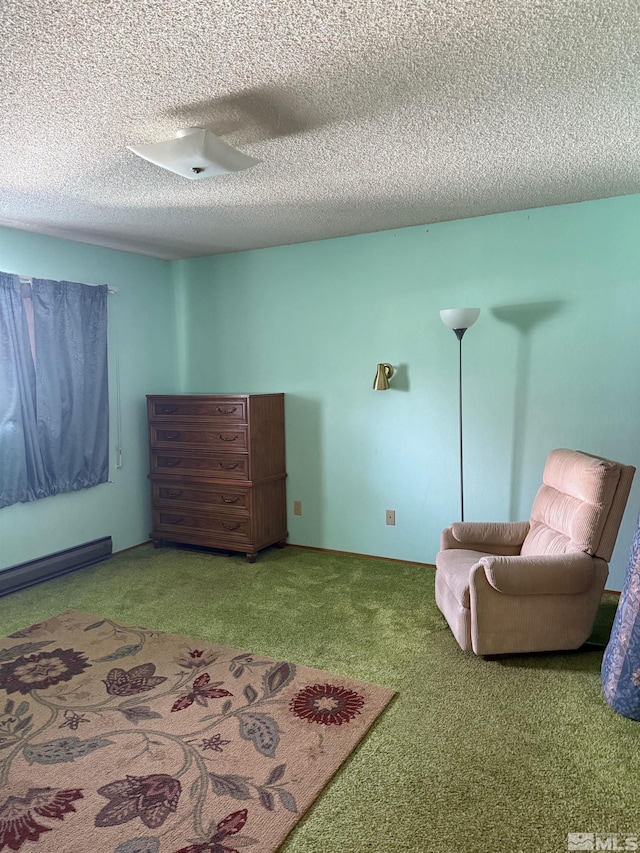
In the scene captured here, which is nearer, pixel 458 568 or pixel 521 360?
pixel 458 568

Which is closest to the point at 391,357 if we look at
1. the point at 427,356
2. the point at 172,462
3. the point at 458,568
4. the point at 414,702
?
the point at 427,356

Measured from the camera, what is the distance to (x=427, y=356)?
4.16 meters

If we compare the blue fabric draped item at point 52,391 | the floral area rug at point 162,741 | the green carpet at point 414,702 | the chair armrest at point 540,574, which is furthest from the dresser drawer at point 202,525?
the chair armrest at point 540,574

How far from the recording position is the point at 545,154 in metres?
2.76

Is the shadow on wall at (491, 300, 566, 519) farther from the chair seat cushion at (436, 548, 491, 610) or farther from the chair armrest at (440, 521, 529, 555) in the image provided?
the chair seat cushion at (436, 548, 491, 610)

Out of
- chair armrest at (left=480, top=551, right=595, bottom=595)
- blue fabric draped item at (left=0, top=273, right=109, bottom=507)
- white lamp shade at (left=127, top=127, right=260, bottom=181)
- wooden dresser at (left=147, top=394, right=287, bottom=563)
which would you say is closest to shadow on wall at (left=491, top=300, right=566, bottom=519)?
chair armrest at (left=480, top=551, right=595, bottom=595)

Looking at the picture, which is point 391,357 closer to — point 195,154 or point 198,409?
point 198,409

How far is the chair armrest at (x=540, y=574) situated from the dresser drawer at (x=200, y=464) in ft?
7.15

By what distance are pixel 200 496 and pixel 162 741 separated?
8.01 feet

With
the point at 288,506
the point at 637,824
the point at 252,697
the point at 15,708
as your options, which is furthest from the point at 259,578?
the point at 637,824

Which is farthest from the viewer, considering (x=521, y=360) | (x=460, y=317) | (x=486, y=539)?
(x=521, y=360)

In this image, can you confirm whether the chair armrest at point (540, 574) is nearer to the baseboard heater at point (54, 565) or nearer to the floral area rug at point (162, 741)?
the floral area rug at point (162, 741)

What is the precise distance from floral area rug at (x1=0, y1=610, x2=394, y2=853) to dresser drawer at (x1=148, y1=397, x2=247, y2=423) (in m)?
1.74

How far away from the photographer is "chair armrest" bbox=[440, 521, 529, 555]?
335 centimetres
